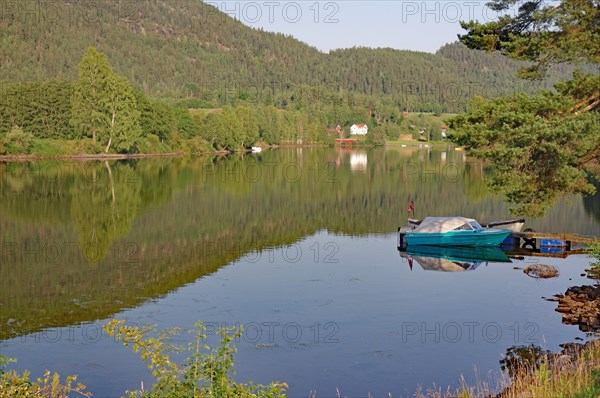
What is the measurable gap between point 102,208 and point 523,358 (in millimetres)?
47633

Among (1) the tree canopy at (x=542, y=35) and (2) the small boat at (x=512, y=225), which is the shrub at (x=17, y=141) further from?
(1) the tree canopy at (x=542, y=35)

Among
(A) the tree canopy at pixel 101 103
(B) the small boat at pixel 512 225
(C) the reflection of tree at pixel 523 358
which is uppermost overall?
(A) the tree canopy at pixel 101 103

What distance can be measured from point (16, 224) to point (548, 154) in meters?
41.5

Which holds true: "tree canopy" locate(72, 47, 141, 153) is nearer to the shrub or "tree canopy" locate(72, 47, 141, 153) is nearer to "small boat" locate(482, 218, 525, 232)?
the shrub

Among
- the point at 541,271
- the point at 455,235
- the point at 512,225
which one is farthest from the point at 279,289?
the point at 512,225

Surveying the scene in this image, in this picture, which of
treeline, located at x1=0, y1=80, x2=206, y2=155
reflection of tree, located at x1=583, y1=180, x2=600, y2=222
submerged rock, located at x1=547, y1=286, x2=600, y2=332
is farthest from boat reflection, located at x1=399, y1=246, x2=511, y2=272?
treeline, located at x1=0, y1=80, x2=206, y2=155

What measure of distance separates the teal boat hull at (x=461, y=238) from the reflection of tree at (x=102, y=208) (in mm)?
20717

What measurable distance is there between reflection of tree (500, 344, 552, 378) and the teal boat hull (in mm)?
20743

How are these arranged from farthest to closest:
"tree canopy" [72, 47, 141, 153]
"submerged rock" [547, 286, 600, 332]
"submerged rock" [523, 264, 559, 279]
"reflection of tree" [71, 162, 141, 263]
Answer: "tree canopy" [72, 47, 141, 153]
"reflection of tree" [71, 162, 141, 263]
"submerged rock" [523, 264, 559, 279]
"submerged rock" [547, 286, 600, 332]

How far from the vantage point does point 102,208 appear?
63750mm

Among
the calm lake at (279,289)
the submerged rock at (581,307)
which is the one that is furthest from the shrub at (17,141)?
the submerged rock at (581,307)

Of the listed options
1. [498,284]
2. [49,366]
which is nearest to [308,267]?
[498,284]

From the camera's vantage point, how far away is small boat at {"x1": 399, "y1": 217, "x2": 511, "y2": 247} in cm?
4628

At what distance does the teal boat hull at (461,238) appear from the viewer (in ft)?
152
